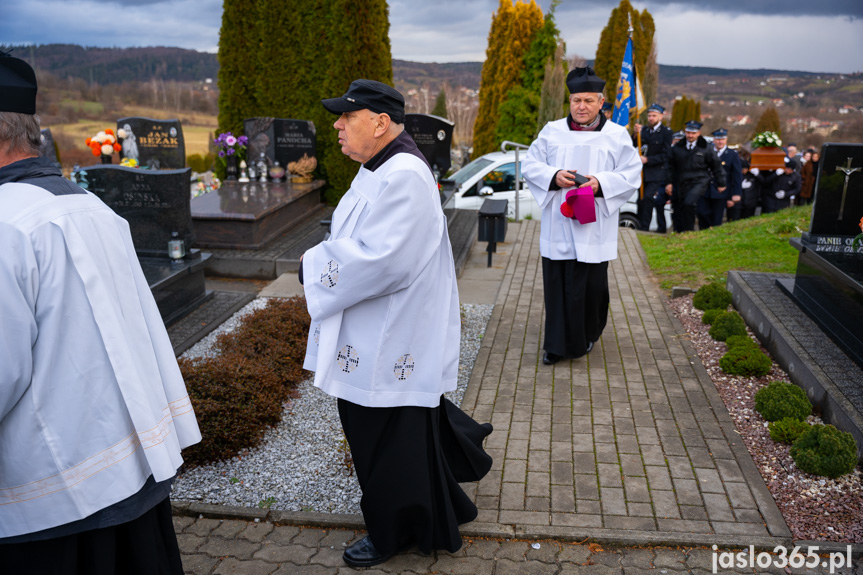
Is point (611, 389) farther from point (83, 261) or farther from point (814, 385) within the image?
point (83, 261)

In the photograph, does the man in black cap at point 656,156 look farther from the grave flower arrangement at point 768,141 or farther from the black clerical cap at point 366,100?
the black clerical cap at point 366,100

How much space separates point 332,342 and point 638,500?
1941 mm

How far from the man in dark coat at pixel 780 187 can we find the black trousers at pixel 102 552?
1319 cm

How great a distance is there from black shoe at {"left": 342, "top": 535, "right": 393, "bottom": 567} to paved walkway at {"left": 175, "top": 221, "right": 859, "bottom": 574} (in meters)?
0.05

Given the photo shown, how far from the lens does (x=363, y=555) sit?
3275 millimetres

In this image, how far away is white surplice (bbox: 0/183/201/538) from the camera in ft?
6.21

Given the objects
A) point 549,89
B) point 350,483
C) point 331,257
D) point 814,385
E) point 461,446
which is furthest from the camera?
point 549,89

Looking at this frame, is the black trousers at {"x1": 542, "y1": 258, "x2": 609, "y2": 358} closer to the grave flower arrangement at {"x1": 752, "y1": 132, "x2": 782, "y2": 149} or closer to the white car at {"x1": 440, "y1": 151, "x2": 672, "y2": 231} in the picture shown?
the white car at {"x1": 440, "y1": 151, "x2": 672, "y2": 231}

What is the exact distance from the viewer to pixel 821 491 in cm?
381

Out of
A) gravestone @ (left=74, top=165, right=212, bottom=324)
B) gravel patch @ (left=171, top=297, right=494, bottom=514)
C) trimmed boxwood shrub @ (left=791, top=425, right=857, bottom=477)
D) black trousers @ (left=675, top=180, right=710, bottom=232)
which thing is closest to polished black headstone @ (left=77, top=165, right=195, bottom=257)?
gravestone @ (left=74, top=165, right=212, bottom=324)

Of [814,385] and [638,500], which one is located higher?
[814,385]

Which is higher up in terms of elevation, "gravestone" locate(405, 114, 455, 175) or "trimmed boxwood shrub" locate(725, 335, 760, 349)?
"gravestone" locate(405, 114, 455, 175)

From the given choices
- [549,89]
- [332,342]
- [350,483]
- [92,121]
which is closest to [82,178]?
[350,483]

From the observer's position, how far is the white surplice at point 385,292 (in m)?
2.80
